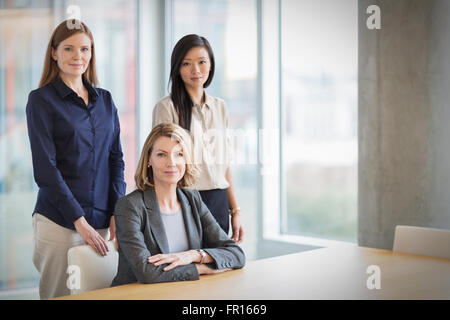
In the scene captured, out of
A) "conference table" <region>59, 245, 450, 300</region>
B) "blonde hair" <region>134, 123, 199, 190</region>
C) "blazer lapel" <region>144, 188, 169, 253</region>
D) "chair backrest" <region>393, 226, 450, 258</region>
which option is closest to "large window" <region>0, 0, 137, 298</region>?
"blonde hair" <region>134, 123, 199, 190</region>

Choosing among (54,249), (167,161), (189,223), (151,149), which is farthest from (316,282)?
(54,249)

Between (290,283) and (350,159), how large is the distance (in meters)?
2.59

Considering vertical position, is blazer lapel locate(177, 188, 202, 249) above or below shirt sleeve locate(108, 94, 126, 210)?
below

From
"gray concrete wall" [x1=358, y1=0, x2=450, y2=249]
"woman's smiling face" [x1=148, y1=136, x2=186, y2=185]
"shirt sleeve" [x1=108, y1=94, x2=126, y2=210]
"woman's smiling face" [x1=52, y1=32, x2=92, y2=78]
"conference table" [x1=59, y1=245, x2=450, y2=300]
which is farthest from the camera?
"gray concrete wall" [x1=358, y1=0, x2=450, y2=249]

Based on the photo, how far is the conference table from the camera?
1.81 metres

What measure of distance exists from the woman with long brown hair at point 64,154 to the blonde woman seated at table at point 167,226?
42 cm

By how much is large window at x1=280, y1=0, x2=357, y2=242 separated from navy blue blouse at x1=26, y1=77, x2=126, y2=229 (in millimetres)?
2247

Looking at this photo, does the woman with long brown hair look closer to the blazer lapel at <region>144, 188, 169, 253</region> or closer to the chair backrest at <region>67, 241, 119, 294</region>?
the chair backrest at <region>67, 241, 119, 294</region>

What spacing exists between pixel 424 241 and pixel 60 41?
74.6 inches

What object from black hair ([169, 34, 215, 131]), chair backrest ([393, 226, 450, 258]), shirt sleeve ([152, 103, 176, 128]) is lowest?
chair backrest ([393, 226, 450, 258])

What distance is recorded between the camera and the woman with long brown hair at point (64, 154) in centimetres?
253

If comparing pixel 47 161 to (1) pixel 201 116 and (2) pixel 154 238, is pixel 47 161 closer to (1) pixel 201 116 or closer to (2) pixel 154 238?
(2) pixel 154 238
